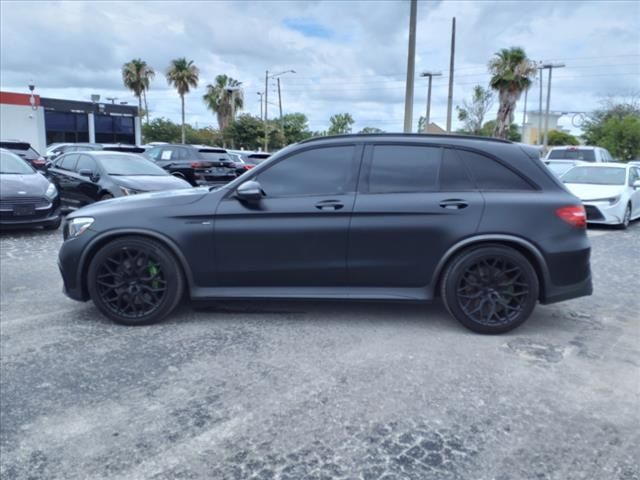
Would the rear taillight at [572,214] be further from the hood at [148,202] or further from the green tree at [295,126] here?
the green tree at [295,126]

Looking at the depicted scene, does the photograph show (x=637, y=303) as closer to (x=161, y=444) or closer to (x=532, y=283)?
(x=532, y=283)

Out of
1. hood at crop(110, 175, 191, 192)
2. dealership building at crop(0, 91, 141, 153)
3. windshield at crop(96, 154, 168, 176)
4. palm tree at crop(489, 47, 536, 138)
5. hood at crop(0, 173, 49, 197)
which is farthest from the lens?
dealership building at crop(0, 91, 141, 153)

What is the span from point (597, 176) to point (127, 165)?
10.2m

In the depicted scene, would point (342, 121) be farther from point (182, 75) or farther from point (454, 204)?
point (454, 204)

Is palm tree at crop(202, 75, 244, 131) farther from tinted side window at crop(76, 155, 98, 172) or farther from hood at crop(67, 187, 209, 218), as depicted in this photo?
hood at crop(67, 187, 209, 218)

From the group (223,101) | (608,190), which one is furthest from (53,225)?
(223,101)

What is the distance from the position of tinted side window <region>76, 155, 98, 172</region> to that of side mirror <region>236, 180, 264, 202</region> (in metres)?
7.01

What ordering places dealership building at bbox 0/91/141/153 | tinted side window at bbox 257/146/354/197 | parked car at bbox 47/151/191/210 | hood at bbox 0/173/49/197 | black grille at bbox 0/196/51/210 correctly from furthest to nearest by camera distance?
dealership building at bbox 0/91/141/153 → parked car at bbox 47/151/191/210 → hood at bbox 0/173/49/197 → black grille at bbox 0/196/51/210 → tinted side window at bbox 257/146/354/197

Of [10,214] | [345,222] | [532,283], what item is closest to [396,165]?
[345,222]

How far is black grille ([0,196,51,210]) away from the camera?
8.54 m

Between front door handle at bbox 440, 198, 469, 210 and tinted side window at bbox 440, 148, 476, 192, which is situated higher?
tinted side window at bbox 440, 148, 476, 192

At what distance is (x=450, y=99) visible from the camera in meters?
21.4

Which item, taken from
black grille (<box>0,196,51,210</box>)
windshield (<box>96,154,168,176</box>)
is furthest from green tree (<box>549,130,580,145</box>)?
black grille (<box>0,196,51,210</box>)

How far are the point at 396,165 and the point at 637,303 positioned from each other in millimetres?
3062
